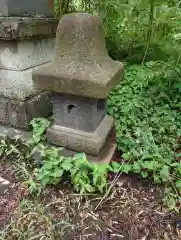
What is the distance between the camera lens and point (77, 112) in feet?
6.40

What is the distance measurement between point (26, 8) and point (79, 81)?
119 cm

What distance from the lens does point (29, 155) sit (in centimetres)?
209

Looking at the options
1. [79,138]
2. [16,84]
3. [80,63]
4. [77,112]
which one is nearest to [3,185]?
[79,138]

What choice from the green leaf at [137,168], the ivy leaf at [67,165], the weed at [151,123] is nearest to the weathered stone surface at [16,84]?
the ivy leaf at [67,165]

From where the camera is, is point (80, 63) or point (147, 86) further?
point (147, 86)

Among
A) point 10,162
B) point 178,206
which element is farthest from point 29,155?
point 178,206

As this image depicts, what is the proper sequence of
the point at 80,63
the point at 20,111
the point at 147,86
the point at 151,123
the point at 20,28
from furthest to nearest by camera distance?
the point at 147,86 → the point at 151,123 → the point at 20,111 → the point at 20,28 → the point at 80,63

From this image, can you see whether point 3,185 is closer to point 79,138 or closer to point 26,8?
point 79,138

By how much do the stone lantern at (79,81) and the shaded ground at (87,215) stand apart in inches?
16.1

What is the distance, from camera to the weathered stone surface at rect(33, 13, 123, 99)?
5.45 ft

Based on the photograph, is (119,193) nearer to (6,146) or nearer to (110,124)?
(110,124)

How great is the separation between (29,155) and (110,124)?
84cm

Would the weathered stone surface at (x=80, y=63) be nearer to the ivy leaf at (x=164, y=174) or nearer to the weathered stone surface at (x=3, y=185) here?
the ivy leaf at (x=164, y=174)

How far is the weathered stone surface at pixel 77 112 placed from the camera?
189cm
